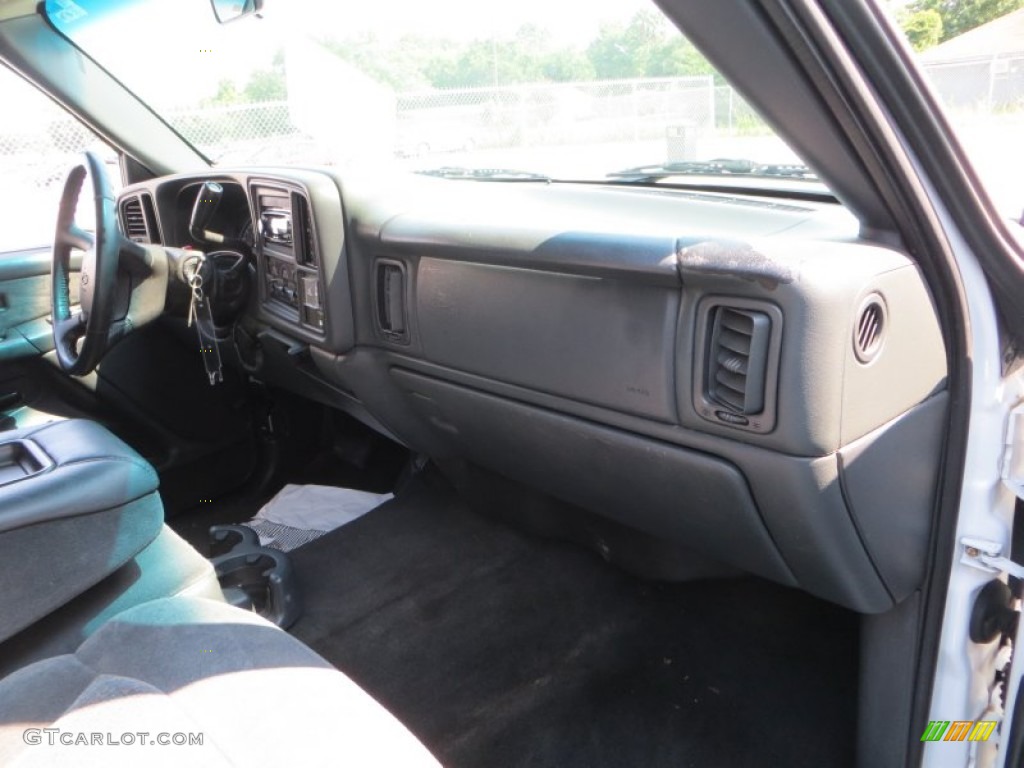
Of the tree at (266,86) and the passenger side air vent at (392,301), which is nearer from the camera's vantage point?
the passenger side air vent at (392,301)

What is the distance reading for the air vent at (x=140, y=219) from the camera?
297 cm

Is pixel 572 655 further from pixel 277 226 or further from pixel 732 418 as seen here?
pixel 277 226

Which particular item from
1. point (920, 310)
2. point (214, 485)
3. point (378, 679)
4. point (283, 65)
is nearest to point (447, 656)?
point (378, 679)

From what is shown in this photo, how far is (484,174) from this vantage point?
8.93 ft

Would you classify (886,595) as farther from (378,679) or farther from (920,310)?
(378,679)

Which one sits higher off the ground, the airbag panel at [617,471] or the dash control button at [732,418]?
the dash control button at [732,418]

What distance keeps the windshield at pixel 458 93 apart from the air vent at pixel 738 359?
431mm

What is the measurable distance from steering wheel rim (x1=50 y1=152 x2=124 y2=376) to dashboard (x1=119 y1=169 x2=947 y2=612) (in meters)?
0.44

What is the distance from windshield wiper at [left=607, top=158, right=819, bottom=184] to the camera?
1912 millimetres
